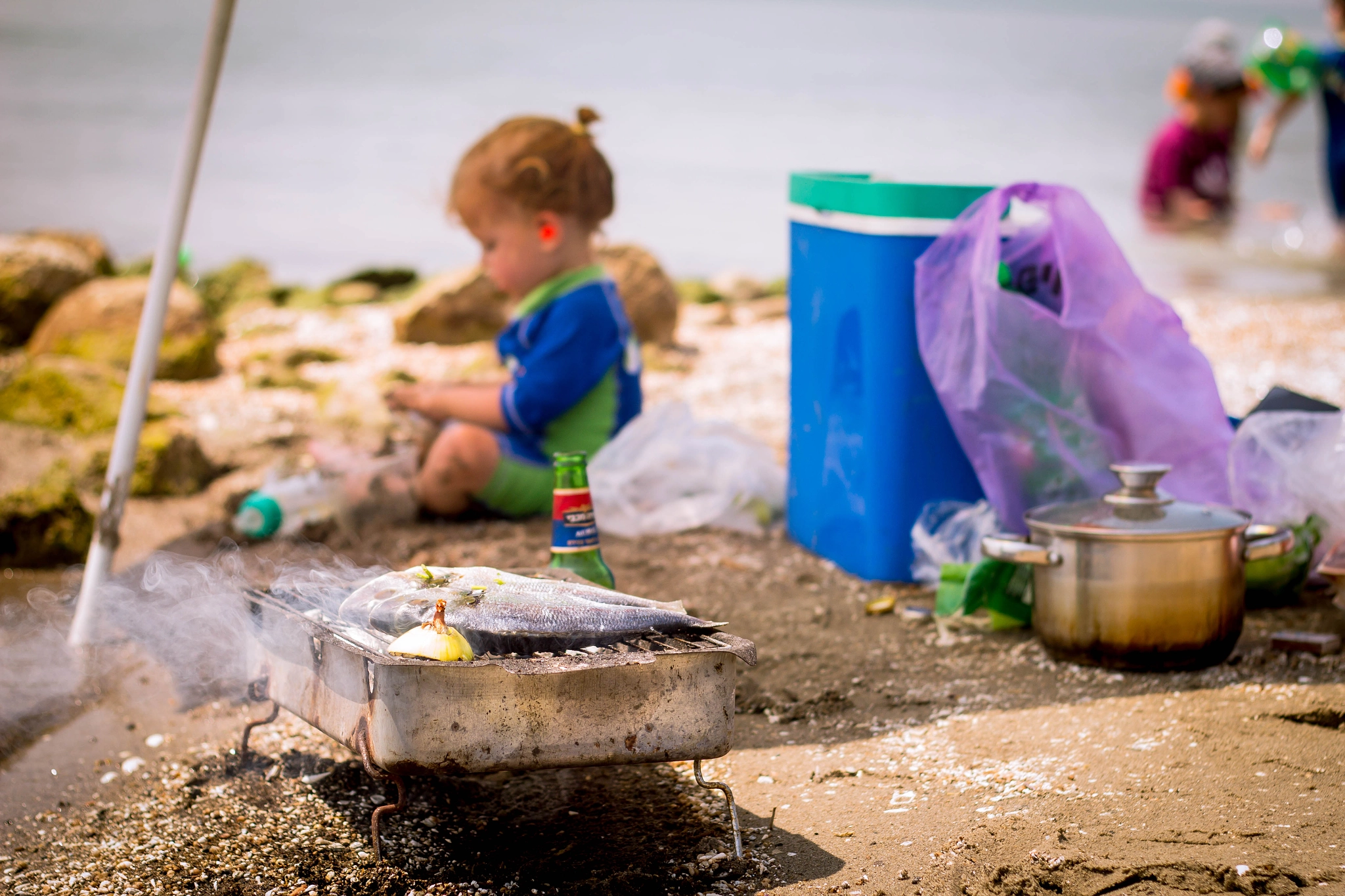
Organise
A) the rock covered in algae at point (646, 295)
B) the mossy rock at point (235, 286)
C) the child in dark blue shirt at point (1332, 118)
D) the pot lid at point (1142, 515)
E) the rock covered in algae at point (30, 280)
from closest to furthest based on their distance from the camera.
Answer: the pot lid at point (1142, 515), the rock covered in algae at point (30, 280), the rock covered in algae at point (646, 295), the mossy rock at point (235, 286), the child in dark blue shirt at point (1332, 118)

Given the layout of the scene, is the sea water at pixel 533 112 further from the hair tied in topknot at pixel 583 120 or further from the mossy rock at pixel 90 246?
the mossy rock at pixel 90 246

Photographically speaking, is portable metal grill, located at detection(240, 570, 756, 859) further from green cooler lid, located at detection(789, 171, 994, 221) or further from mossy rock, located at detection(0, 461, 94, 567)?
mossy rock, located at detection(0, 461, 94, 567)

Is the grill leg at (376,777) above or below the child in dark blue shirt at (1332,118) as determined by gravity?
below

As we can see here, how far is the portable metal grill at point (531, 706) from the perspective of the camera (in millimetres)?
2072

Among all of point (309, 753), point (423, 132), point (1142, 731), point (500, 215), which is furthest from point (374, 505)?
point (423, 132)

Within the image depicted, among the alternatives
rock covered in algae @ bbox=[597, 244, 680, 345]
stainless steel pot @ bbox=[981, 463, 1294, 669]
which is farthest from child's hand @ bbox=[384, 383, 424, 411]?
rock covered in algae @ bbox=[597, 244, 680, 345]

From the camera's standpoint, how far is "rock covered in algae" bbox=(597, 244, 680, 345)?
7.41m

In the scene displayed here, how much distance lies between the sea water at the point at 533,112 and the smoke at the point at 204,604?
1.48 m

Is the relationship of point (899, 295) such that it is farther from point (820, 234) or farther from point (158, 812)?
point (158, 812)

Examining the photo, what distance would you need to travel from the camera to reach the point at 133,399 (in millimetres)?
3367

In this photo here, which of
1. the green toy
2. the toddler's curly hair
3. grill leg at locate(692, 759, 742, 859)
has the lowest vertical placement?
grill leg at locate(692, 759, 742, 859)

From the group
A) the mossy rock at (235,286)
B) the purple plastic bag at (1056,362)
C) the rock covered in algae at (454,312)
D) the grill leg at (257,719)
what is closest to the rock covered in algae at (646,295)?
the rock covered in algae at (454,312)

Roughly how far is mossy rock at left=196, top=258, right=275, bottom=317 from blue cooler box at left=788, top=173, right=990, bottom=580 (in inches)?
223

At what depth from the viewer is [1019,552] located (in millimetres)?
3088
